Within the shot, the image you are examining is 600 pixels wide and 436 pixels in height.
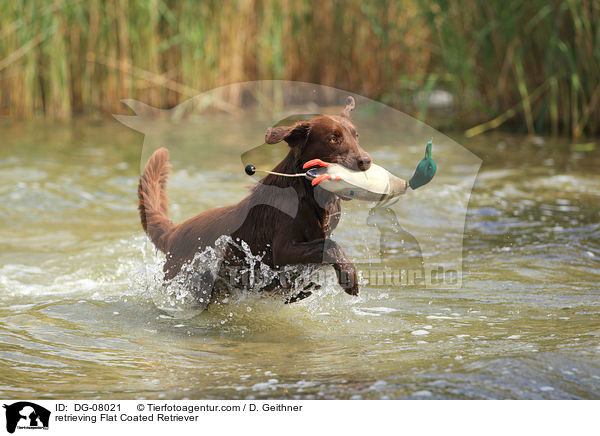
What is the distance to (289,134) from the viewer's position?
3367 millimetres

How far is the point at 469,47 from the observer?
8.27 meters

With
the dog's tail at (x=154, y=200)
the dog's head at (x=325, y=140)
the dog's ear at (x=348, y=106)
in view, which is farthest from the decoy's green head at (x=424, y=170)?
the dog's tail at (x=154, y=200)

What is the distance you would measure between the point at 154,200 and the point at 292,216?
939mm

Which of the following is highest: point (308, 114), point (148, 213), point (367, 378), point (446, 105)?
point (446, 105)

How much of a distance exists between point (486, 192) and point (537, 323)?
117 inches

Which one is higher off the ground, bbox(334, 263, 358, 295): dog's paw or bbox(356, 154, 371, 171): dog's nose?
bbox(356, 154, 371, 171): dog's nose

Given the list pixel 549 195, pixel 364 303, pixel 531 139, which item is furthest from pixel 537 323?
pixel 531 139

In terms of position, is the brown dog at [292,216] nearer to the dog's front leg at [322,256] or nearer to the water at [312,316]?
the dog's front leg at [322,256]

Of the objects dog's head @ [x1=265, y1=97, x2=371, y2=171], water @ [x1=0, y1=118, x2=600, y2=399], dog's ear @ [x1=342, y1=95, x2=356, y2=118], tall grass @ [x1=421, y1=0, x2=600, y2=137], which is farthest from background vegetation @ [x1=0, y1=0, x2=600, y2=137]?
dog's head @ [x1=265, y1=97, x2=371, y2=171]

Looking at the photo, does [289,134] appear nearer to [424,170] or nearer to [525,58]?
[424,170]

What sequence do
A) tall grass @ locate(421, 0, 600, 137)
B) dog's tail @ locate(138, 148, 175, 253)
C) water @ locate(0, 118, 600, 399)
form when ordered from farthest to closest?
tall grass @ locate(421, 0, 600, 137)
dog's tail @ locate(138, 148, 175, 253)
water @ locate(0, 118, 600, 399)

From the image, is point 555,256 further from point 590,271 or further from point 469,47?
point 469,47
